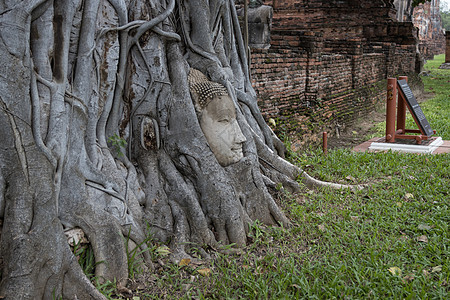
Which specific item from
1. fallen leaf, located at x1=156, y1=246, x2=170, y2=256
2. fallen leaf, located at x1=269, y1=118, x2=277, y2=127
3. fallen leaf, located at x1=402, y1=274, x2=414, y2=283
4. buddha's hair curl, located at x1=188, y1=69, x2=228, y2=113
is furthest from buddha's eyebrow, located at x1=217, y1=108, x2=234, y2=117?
fallen leaf, located at x1=269, y1=118, x2=277, y2=127

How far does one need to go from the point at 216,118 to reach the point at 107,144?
92cm

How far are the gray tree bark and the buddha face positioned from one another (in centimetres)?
11

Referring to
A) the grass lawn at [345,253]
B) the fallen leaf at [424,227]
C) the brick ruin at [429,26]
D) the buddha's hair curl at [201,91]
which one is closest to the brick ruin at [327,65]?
the grass lawn at [345,253]

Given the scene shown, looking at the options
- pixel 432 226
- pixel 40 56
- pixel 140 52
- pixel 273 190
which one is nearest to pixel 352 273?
pixel 432 226

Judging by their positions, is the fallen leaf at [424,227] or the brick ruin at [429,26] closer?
the fallen leaf at [424,227]

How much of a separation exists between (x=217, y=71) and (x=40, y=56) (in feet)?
5.46

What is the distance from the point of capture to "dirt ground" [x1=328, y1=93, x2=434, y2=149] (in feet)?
26.6

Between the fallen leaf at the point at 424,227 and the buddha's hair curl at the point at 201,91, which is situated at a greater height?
the buddha's hair curl at the point at 201,91

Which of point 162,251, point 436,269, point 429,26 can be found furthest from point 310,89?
point 429,26

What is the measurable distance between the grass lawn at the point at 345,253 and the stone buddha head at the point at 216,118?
0.67 metres

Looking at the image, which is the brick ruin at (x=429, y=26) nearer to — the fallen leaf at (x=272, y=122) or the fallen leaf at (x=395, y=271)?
the fallen leaf at (x=272, y=122)

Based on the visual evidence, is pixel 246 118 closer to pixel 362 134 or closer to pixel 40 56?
pixel 40 56

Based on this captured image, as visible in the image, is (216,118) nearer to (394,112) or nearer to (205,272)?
(205,272)

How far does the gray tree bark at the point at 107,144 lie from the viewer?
254 cm
